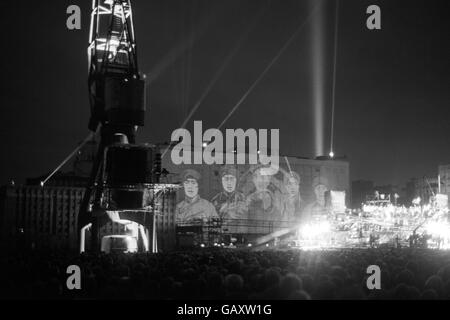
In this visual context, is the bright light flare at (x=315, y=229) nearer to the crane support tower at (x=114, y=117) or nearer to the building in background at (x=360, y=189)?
the crane support tower at (x=114, y=117)

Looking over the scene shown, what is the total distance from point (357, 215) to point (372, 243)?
8.85m

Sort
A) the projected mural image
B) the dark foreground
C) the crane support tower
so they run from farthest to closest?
the projected mural image
the crane support tower
the dark foreground

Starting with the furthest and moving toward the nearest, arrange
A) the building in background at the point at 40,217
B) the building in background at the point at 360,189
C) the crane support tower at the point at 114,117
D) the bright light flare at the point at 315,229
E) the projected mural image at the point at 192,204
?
the building in background at the point at 360,189 < the projected mural image at the point at 192,204 < the bright light flare at the point at 315,229 < the building in background at the point at 40,217 < the crane support tower at the point at 114,117

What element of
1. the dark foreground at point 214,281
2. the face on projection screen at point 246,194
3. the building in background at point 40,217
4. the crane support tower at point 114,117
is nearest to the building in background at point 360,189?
the face on projection screen at point 246,194

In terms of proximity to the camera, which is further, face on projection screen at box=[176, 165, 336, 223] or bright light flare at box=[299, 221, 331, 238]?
face on projection screen at box=[176, 165, 336, 223]

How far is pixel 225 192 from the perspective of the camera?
93875 mm

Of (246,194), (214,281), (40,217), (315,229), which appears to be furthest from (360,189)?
(214,281)

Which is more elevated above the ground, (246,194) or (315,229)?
(246,194)

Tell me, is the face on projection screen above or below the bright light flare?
above

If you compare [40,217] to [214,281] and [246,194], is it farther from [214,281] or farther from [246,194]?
[214,281]

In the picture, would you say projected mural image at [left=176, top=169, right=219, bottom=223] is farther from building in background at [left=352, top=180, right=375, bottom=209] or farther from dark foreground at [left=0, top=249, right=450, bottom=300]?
building in background at [left=352, top=180, right=375, bottom=209]

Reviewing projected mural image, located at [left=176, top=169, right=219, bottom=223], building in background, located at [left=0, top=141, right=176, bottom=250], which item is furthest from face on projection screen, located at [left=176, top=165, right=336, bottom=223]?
building in background, located at [left=0, top=141, right=176, bottom=250]
